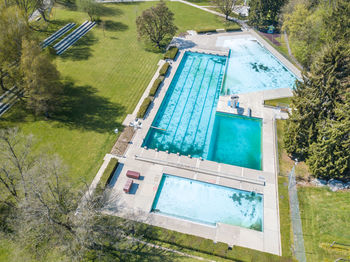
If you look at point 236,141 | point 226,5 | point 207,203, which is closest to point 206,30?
point 226,5

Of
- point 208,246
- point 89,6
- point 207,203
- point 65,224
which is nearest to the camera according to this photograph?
point 65,224

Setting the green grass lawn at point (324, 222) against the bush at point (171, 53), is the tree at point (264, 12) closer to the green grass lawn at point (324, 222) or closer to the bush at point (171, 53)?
the bush at point (171, 53)

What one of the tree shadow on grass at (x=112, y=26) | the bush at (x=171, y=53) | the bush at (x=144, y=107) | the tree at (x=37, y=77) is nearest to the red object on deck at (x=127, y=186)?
the bush at (x=144, y=107)

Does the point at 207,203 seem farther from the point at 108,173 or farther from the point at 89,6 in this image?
the point at 89,6

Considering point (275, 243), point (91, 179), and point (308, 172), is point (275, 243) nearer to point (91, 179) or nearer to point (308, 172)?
point (308, 172)

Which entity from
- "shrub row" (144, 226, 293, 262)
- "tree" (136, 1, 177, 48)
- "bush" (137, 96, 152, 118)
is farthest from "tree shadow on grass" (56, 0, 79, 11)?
"shrub row" (144, 226, 293, 262)

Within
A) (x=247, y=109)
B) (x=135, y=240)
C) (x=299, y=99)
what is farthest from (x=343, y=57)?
(x=135, y=240)
